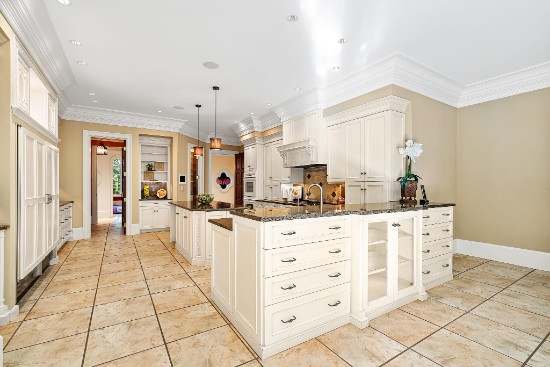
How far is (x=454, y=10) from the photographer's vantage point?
105 inches

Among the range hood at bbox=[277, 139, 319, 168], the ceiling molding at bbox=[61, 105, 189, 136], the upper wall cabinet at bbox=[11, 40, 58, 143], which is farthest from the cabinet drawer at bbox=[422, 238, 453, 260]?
the ceiling molding at bbox=[61, 105, 189, 136]

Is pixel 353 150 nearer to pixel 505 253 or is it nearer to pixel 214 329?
pixel 505 253

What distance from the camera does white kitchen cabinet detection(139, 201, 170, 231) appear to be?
7.06 metres

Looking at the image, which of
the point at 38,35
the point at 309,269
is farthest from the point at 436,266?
the point at 38,35

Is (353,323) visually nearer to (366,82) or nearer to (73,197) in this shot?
(366,82)

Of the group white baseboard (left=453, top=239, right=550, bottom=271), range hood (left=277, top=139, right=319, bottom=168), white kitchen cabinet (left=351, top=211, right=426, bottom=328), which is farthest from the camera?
range hood (left=277, top=139, right=319, bottom=168)

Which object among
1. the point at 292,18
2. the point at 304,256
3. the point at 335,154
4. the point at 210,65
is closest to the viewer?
the point at 304,256

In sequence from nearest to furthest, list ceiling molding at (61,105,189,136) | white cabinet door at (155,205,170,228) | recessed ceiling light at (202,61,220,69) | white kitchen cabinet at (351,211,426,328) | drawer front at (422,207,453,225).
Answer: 1. white kitchen cabinet at (351,211,426,328)
2. drawer front at (422,207,453,225)
3. recessed ceiling light at (202,61,220,69)
4. ceiling molding at (61,105,189,136)
5. white cabinet door at (155,205,170,228)

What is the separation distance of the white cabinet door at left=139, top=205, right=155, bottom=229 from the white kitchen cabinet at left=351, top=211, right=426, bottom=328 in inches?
240

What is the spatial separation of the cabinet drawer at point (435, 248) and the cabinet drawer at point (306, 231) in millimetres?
1436

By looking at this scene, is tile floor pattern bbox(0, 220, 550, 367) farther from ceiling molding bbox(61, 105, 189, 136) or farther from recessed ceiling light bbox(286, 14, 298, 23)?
ceiling molding bbox(61, 105, 189, 136)

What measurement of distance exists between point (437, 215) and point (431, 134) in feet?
5.77

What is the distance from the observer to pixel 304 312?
220cm

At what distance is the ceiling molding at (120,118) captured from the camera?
20.1 ft
